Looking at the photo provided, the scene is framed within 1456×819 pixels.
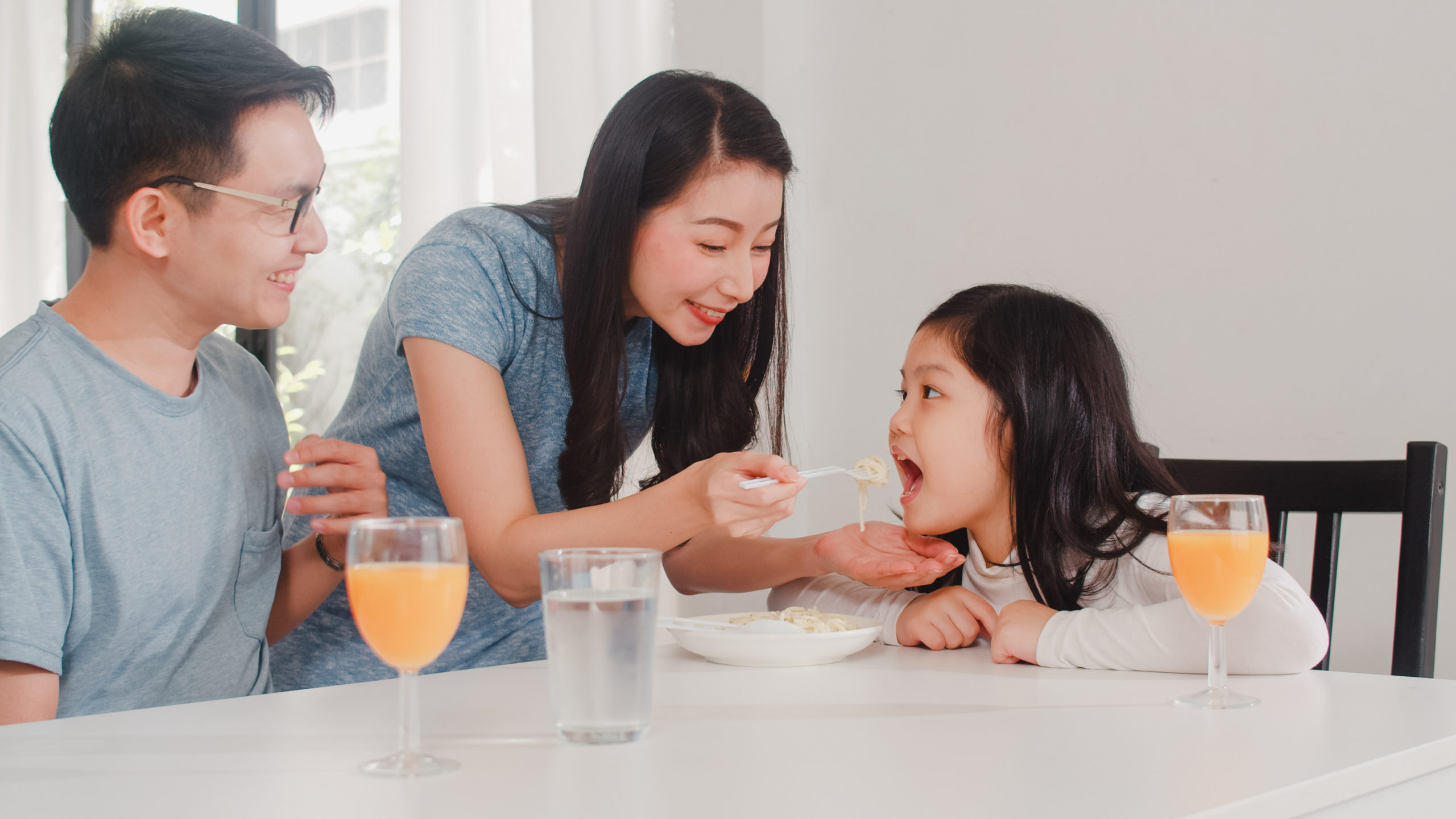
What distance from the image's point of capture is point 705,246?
141 cm

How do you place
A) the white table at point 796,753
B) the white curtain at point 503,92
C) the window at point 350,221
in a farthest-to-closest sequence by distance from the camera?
1. the window at point 350,221
2. the white curtain at point 503,92
3. the white table at point 796,753

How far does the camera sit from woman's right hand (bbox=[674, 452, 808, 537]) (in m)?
1.14

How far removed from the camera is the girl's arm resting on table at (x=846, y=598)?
133cm

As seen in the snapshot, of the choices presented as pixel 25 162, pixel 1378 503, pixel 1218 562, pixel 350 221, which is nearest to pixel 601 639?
pixel 1218 562

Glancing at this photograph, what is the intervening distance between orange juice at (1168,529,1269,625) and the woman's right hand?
382 millimetres

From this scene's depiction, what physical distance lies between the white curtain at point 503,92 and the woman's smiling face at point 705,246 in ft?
4.78

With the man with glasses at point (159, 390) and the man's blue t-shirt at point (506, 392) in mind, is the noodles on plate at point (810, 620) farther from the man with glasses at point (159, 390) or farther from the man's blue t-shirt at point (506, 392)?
the man with glasses at point (159, 390)

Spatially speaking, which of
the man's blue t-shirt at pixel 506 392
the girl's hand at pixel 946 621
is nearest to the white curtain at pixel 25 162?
the man's blue t-shirt at pixel 506 392

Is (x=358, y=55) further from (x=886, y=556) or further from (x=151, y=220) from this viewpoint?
(x=886, y=556)

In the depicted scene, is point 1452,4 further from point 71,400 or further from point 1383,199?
point 71,400

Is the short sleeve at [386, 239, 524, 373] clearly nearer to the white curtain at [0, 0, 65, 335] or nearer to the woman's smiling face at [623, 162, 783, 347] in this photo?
the woman's smiling face at [623, 162, 783, 347]

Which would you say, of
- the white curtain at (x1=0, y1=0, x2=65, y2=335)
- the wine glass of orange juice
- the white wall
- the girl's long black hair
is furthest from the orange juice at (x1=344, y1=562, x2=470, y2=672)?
the white curtain at (x1=0, y1=0, x2=65, y2=335)

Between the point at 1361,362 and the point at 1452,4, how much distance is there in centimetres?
65

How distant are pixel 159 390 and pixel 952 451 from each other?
0.98 metres
